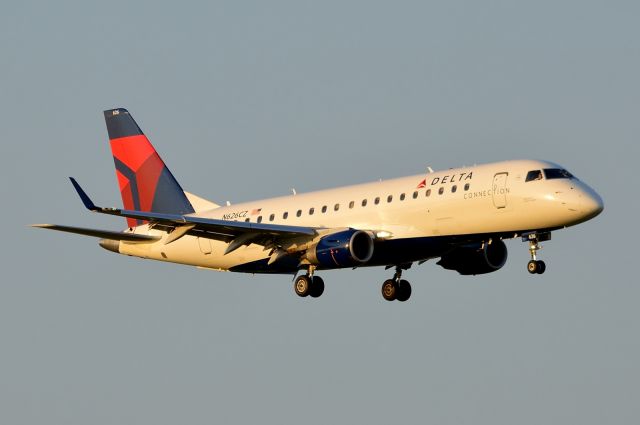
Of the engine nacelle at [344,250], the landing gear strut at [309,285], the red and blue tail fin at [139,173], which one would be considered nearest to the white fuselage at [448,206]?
the engine nacelle at [344,250]

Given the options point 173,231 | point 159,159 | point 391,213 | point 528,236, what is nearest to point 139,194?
point 159,159

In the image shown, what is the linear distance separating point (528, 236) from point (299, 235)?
9.53 meters

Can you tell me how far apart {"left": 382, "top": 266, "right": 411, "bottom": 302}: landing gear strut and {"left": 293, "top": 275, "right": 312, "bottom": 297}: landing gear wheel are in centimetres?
495

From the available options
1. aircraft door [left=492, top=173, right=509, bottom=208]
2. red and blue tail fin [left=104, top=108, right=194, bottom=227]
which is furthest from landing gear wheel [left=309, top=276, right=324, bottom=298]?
red and blue tail fin [left=104, top=108, right=194, bottom=227]

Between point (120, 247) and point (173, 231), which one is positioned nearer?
point (173, 231)

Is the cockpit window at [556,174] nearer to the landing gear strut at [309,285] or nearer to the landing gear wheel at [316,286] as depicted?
the landing gear strut at [309,285]

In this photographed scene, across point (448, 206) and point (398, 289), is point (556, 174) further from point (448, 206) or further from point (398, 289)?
point (398, 289)

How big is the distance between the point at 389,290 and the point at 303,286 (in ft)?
16.9

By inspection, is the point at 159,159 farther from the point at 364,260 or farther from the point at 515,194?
the point at 515,194

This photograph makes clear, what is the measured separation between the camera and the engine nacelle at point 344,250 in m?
61.6

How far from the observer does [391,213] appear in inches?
2461

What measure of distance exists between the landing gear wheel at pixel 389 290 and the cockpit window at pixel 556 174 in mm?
10796

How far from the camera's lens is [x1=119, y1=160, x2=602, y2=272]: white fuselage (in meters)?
59.1

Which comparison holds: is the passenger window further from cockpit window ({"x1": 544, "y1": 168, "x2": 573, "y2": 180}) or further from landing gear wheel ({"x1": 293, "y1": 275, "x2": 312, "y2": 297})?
landing gear wheel ({"x1": 293, "y1": 275, "x2": 312, "y2": 297})
